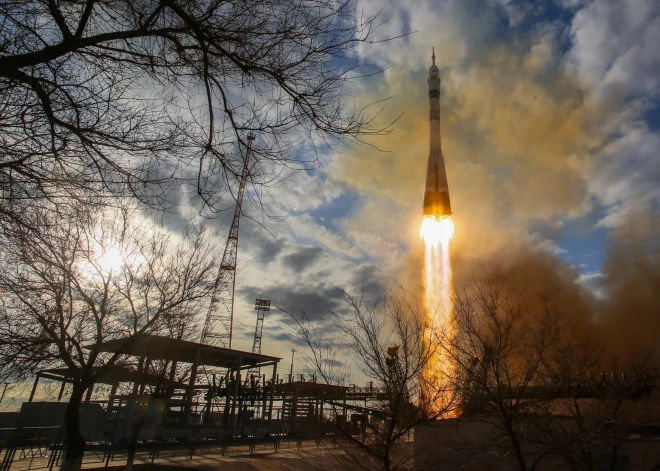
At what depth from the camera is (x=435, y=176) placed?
42906 mm

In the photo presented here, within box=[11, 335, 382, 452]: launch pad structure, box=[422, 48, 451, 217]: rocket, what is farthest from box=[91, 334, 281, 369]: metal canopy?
box=[422, 48, 451, 217]: rocket

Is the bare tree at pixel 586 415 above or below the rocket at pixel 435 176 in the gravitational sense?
below

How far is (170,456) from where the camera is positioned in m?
19.8

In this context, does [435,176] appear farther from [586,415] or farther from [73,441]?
[73,441]

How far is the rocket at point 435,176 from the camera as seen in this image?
41.7 metres

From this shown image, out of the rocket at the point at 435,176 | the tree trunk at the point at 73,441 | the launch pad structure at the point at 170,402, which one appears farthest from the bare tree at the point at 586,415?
the rocket at the point at 435,176

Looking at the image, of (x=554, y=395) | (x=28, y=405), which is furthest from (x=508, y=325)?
(x=28, y=405)

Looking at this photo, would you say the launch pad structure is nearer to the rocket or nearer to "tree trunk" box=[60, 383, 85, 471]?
"tree trunk" box=[60, 383, 85, 471]

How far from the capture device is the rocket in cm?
4169

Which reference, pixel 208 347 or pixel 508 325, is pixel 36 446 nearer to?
pixel 208 347

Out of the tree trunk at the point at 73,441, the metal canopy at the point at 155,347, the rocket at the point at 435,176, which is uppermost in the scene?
the rocket at the point at 435,176

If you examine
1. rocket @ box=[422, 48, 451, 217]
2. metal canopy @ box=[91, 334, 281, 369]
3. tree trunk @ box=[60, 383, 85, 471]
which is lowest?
tree trunk @ box=[60, 383, 85, 471]

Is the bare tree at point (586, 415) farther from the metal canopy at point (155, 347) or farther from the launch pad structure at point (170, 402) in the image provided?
the metal canopy at point (155, 347)

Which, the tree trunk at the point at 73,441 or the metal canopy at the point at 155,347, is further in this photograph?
the metal canopy at the point at 155,347
